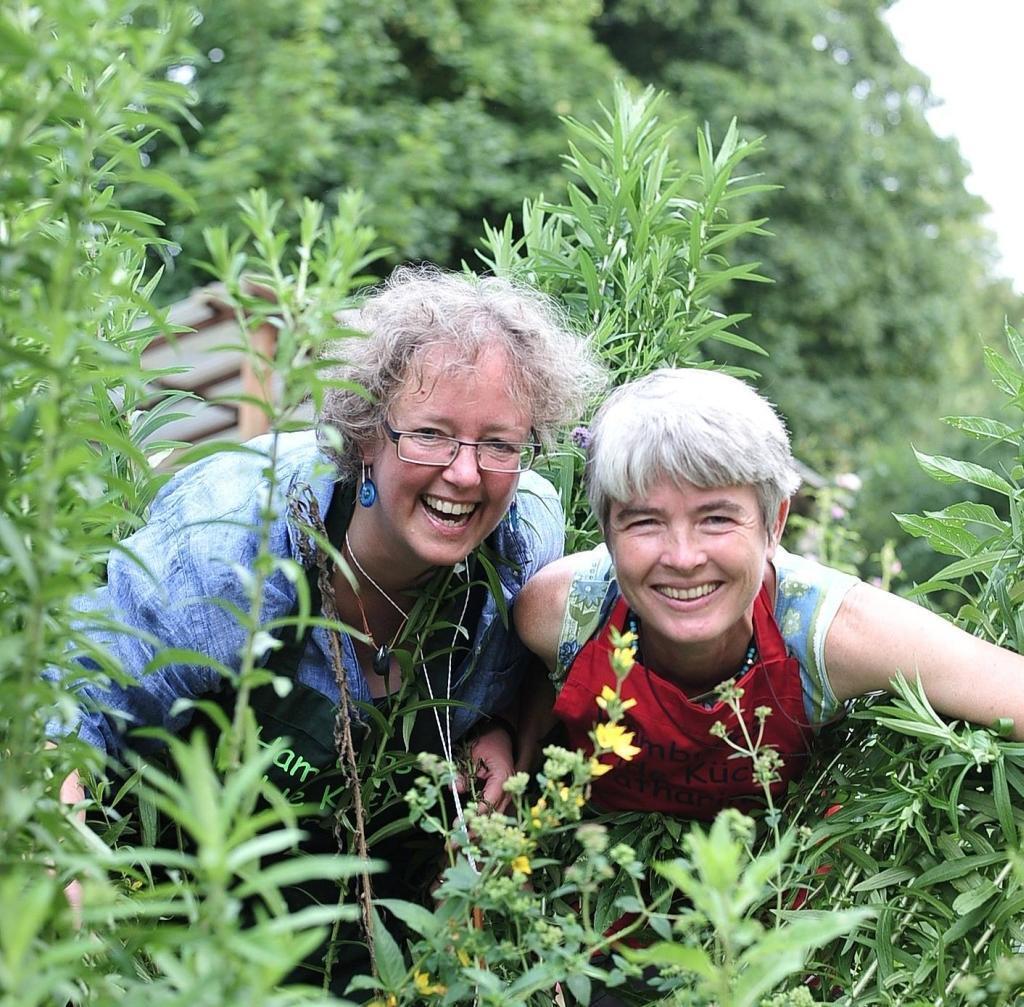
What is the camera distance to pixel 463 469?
196 centimetres

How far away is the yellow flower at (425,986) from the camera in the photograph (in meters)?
A: 1.43

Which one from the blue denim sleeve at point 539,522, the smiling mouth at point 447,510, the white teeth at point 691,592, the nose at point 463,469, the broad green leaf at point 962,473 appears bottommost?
the blue denim sleeve at point 539,522

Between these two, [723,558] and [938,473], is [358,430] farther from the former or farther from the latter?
[938,473]

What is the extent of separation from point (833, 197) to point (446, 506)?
12.9 meters

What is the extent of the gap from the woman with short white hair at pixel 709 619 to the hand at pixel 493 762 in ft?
0.40

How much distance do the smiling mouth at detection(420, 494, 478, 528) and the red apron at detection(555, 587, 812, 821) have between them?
283mm

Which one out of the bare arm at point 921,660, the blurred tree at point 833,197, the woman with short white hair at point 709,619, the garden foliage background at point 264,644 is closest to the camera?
the garden foliage background at point 264,644

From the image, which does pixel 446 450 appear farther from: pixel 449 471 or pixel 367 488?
pixel 367 488

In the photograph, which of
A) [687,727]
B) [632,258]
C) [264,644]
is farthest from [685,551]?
[264,644]

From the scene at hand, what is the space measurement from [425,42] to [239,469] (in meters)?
10.1

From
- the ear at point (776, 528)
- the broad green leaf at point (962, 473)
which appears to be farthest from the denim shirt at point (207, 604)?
the broad green leaf at point (962, 473)

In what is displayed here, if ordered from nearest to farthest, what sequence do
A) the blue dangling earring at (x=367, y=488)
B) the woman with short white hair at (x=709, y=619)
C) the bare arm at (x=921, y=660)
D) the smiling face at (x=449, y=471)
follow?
the bare arm at (x=921, y=660) < the woman with short white hair at (x=709, y=619) < the smiling face at (x=449, y=471) < the blue dangling earring at (x=367, y=488)

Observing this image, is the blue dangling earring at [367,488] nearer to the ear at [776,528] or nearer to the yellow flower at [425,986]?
the ear at [776,528]

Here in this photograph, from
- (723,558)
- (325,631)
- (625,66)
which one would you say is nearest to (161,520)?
(325,631)
